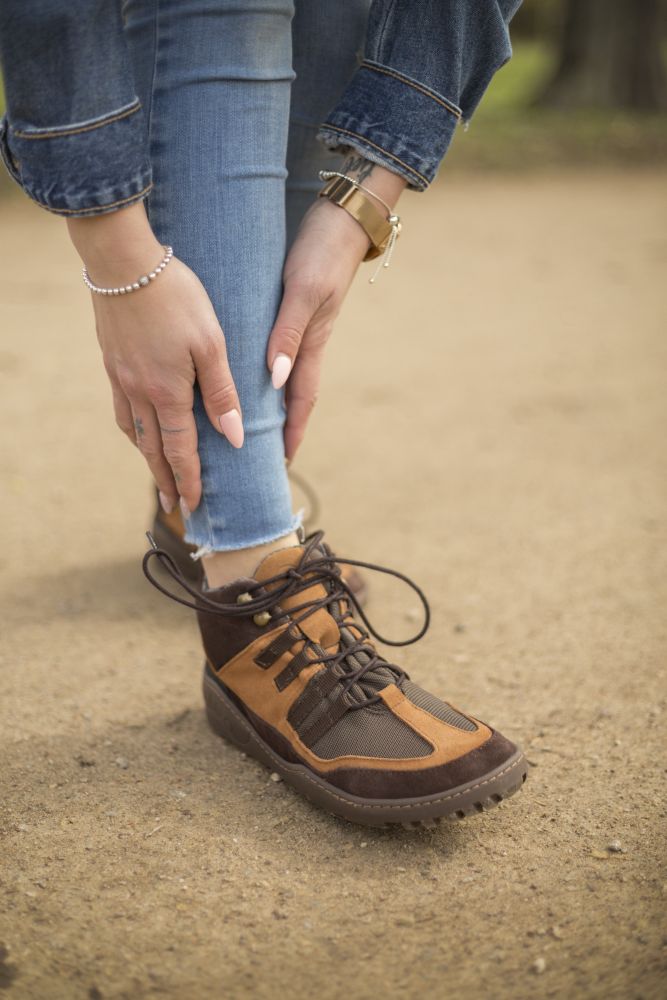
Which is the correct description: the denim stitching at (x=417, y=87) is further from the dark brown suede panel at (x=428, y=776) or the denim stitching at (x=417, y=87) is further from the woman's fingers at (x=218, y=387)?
the dark brown suede panel at (x=428, y=776)

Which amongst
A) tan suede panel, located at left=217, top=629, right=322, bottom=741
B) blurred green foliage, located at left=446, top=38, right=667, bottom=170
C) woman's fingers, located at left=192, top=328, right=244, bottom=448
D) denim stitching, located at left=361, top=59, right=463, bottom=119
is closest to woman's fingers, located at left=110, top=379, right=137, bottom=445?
woman's fingers, located at left=192, top=328, right=244, bottom=448

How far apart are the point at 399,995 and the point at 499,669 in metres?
0.74

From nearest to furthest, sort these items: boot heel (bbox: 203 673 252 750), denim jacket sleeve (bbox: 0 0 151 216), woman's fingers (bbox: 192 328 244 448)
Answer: denim jacket sleeve (bbox: 0 0 151 216)
woman's fingers (bbox: 192 328 244 448)
boot heel (bbox: 203 673 252 750)

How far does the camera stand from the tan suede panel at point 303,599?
1.24 meters

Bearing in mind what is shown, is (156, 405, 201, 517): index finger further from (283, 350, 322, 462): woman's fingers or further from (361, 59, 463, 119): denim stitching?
(361, 59, 463, 119): denim stitching

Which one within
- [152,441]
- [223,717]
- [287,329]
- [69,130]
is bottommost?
[223,717]

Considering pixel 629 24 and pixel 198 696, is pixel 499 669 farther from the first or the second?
pixel 629 24

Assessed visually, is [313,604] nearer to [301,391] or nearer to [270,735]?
[270,735]

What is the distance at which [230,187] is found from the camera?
45.6 inches

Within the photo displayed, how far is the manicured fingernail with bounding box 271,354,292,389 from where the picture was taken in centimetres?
121

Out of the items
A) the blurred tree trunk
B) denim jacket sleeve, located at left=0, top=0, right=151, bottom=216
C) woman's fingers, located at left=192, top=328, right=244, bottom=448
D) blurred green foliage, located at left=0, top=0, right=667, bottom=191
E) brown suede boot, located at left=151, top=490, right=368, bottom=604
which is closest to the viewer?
denim jacket sleeve, located at left=0, top=0, right=151, bottom=216

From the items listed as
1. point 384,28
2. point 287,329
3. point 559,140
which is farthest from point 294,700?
point 559,140

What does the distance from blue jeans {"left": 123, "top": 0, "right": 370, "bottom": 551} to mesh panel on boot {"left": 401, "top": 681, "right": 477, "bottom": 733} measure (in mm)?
272

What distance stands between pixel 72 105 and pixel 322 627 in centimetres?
70
